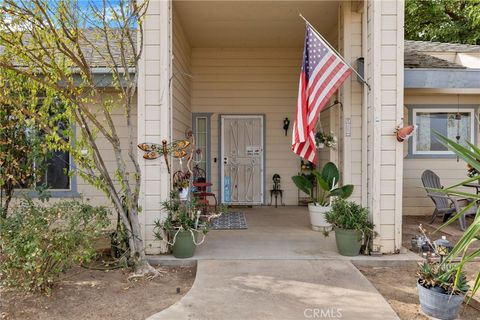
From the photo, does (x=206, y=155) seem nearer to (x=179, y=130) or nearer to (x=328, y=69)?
(x=179, y=130)

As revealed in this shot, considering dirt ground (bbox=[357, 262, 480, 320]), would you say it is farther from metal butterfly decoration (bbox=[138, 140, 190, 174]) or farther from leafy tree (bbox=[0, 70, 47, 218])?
leafy tree (bbox=[0, 70, 47, 218])

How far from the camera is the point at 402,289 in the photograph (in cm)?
386

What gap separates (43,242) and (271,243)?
290cm

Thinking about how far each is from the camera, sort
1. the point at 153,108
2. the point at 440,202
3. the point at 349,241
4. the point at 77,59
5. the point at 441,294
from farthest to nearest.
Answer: the point at 440,202 → the point at 153,108 → the point at 349,241 → the point at 77,59 → the point at 441,294

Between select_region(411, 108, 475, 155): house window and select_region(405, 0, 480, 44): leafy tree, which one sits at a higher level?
select_region(405, 0, 480, 44): leafy tree

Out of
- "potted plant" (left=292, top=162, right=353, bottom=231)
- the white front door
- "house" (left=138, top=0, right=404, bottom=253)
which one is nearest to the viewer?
"house" (left=138, top=0, right=404, bottom=253)

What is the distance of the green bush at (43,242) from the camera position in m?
3.35

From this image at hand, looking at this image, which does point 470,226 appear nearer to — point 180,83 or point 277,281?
point 277,281

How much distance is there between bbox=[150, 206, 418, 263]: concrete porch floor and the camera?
4.68 m

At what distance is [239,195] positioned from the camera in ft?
28.7

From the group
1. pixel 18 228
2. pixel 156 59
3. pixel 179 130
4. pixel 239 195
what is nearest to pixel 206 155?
pixel 239 195

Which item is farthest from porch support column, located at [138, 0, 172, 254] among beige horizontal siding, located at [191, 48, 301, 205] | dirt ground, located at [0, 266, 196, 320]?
beige horizontal siding, located at [191, 48, 301, 205]

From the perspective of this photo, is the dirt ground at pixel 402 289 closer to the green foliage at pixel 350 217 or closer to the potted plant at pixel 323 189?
the green foliage at pixel 350 217


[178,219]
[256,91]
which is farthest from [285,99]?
[178,219]
